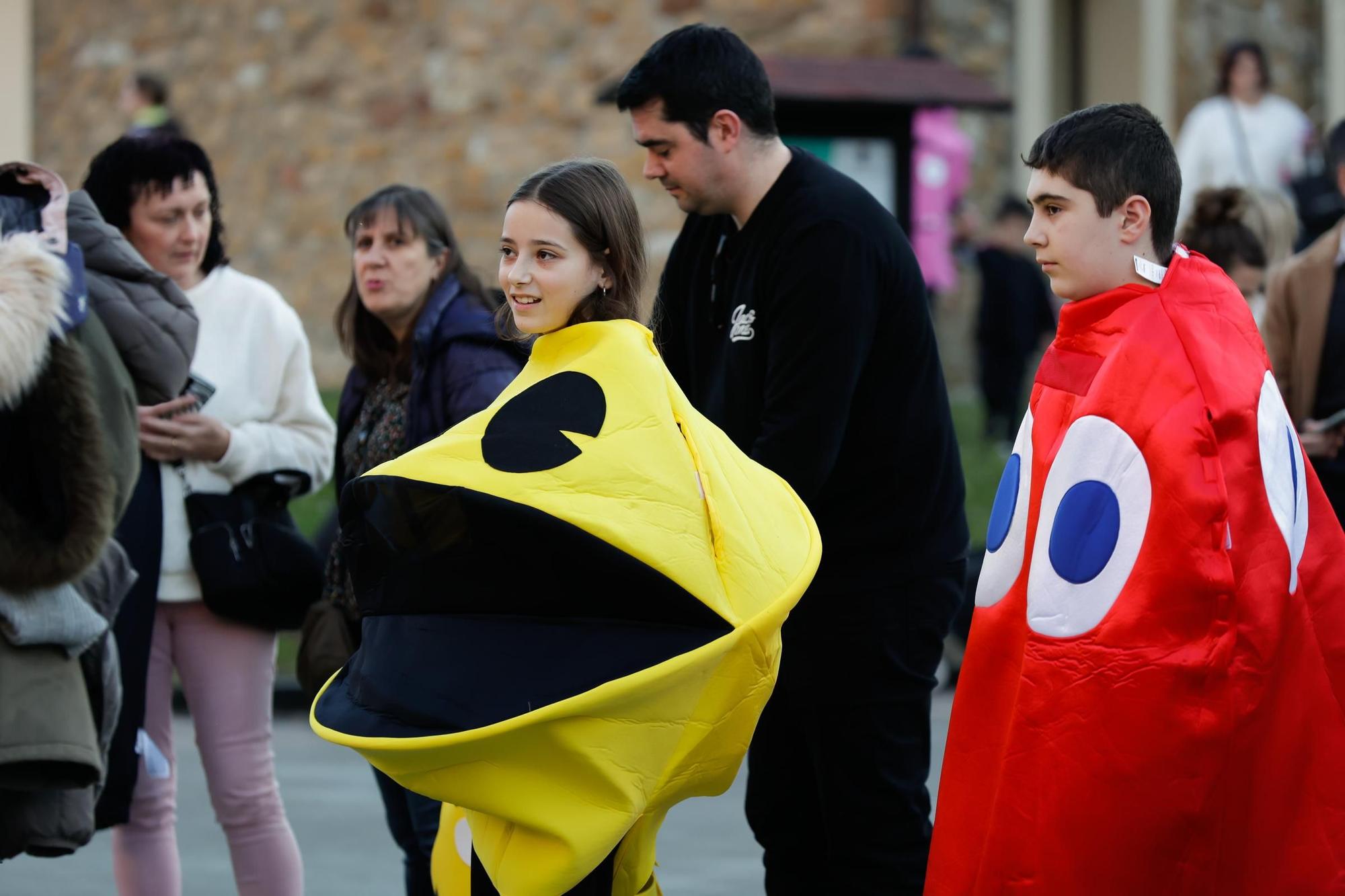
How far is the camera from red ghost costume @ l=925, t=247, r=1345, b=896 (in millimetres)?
3043

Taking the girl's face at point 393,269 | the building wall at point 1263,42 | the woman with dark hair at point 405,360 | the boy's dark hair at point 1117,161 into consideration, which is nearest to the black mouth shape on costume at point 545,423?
the boy's dark hair at point 1117,161

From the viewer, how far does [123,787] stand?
4441mm

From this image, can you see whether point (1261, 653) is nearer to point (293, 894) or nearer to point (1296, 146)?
point (293, 894)

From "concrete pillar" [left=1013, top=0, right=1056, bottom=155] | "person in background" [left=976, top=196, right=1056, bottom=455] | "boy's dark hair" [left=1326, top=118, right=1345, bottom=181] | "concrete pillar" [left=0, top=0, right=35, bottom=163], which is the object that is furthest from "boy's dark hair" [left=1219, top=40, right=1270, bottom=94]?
"concrete pillar" [left=0, top=0, right=35, bottom=163]

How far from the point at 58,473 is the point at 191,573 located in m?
0.77

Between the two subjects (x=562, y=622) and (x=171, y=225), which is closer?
(x=562, y=622)

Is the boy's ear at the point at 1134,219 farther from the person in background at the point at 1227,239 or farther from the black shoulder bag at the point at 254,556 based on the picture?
the person in background at the point at 1227,239

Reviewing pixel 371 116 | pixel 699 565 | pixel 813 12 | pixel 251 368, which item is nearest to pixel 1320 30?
pixel 813 12

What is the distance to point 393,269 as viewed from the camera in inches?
181

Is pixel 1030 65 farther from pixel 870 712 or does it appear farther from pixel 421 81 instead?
pixel 870 712

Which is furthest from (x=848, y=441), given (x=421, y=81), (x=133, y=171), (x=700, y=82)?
(x=421, y=81)

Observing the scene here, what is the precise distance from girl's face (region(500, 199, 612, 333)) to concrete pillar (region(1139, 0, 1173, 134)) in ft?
43.7

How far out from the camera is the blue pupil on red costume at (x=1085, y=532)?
312cm

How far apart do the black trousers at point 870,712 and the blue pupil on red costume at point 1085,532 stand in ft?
2.67
